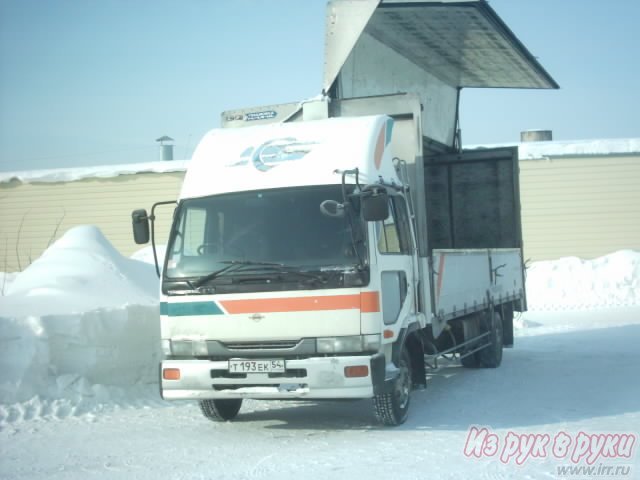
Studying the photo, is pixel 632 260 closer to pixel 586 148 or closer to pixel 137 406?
pixel 586 148

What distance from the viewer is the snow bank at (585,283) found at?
23734 mm

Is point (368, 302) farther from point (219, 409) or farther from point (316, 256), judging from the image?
point (219, 409)

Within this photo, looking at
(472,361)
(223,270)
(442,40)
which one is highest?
(442,40)

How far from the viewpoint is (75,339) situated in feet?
31.9

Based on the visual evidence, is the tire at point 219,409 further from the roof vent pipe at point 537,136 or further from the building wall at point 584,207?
the roof vent pipe at point 537,136

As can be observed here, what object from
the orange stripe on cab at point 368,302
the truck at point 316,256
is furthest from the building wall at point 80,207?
the orange stripe on cab at point 368,302

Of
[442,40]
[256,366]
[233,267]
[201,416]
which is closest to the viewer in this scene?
[256,366]

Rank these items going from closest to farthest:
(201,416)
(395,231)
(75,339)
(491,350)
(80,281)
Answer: (395,231) < (201,416) < (75,339) < (80,281) < (491,350)

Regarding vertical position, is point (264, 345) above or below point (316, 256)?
below

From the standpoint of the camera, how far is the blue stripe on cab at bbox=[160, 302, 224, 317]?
749cm

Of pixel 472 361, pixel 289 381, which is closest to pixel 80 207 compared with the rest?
pixel 472 361

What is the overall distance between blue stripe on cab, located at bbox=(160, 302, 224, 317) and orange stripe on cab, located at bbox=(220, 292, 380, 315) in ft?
1.19

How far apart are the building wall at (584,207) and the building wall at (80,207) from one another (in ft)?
38.4

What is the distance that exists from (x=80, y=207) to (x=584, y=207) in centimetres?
1655
